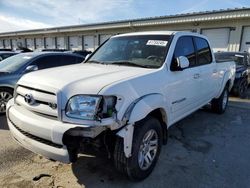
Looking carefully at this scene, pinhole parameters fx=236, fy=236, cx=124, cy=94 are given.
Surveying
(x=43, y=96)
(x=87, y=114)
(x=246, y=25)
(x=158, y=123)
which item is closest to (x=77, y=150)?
(x=87, y=114)

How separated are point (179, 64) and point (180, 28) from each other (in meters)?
15.4

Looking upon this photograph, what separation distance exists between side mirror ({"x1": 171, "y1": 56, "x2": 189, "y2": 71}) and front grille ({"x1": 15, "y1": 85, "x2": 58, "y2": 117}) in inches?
72.8

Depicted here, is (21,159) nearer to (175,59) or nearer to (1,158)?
(1,158)

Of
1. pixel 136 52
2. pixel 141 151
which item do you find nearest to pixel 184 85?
pixel 136 52

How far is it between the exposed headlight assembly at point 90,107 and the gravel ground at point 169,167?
107 cm

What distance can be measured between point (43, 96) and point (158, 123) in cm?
151

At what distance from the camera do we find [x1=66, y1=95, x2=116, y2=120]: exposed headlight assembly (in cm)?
243

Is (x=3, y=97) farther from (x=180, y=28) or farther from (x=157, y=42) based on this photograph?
(x=180, y=28)

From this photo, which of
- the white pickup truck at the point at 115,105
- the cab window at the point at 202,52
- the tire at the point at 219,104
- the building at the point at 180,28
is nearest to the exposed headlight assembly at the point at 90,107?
the white pickup truck at the point at 115,105

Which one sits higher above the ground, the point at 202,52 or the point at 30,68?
the point at 202,52

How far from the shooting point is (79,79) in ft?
9.08

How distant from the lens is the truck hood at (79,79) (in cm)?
254

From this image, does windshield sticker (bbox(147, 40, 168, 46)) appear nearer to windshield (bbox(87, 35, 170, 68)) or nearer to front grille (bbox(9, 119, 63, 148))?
windshield (bbox(87, 35, 170, 68))

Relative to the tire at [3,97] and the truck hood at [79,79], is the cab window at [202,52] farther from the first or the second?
the tire at [3,97]
